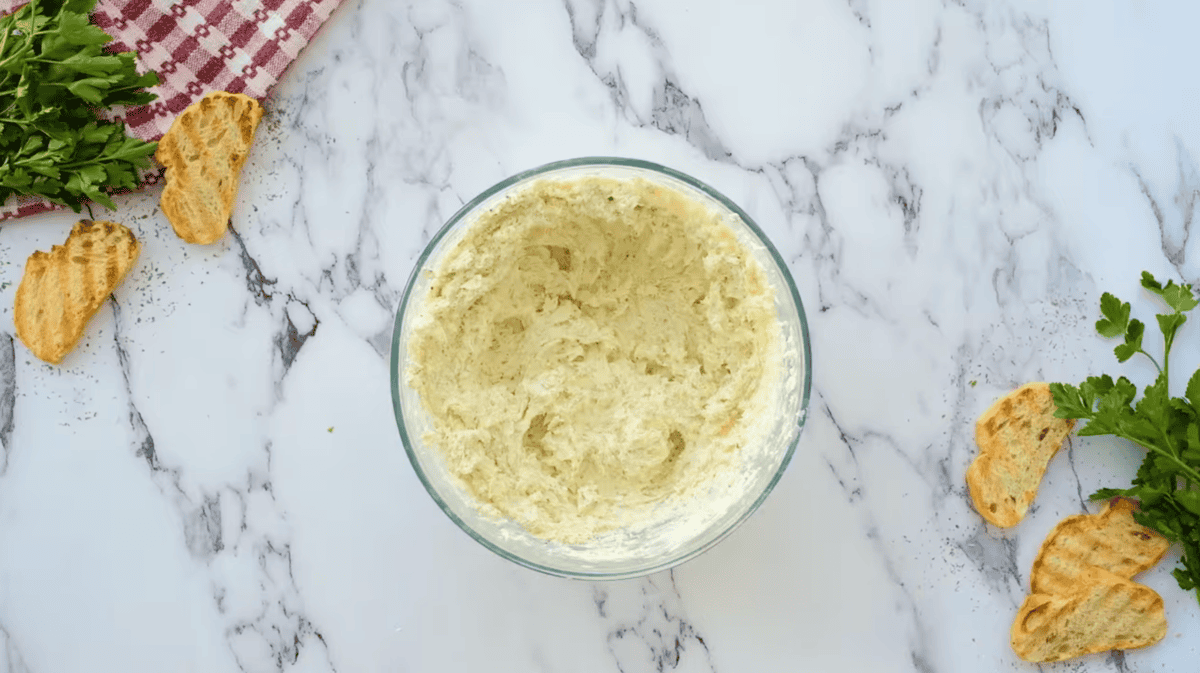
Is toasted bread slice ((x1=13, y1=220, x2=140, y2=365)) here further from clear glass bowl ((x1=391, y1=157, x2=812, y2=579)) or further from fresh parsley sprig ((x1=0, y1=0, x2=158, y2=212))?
clear glass bowl ((x1=391, y1=157, x2=812, y2=579))

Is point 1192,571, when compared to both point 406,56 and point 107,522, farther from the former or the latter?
point 107,522

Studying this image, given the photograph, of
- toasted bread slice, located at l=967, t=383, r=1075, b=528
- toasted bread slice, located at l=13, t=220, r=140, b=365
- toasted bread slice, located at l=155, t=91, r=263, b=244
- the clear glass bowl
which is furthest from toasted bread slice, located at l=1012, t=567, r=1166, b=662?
toasted bread slice, located at l=13, t=220, r=140, b=365

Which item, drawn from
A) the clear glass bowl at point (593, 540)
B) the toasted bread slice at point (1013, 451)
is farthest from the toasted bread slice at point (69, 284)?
the toasted bread slice at point (1013, 451)

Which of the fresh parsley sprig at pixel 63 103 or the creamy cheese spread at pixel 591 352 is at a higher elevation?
the fresh parsley sprig at pixel 63 103

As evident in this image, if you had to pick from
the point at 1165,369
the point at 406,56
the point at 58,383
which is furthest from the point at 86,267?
the point at 1165,369

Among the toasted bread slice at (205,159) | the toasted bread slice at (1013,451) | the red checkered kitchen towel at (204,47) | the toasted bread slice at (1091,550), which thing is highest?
the red checkered kitchen towel at (204,47)

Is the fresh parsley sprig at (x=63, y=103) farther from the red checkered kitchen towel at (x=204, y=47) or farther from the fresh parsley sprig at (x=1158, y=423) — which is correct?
the fresh parsley sprig at (x=1158, y=423)

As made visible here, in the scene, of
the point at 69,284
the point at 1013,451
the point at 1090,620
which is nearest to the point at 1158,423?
the point at 1013,451
